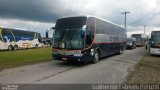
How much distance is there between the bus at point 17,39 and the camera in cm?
3323

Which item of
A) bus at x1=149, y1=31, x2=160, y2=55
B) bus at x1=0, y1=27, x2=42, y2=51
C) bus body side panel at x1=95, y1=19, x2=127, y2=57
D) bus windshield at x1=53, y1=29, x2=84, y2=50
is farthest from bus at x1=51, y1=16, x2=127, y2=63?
bus at x1=0, y1=27, x2=42, y2=51

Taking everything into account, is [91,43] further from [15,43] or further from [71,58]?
[15,43]

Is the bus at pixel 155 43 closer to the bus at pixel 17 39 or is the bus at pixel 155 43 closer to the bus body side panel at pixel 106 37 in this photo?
the bus body side panel at pixel 106 37

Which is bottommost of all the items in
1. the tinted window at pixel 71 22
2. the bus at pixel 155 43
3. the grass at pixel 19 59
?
the grass at pixel 19 59

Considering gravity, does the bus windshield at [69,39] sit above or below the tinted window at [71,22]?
below

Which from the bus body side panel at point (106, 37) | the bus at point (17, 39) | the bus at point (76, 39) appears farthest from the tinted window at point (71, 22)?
the bus at point (17, 39)

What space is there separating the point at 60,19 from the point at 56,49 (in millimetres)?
2232

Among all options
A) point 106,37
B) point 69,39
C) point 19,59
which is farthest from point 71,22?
point 19,59

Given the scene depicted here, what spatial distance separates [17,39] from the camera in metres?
37.2

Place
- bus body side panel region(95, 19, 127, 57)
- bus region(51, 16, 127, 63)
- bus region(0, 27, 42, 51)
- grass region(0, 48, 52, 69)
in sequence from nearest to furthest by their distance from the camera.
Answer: bus region(51, 16, 127, 63), grass region(0, 48, 52, 69), bus body side panel region(95, 19, 127, 57), bus region(0, 27, 42, 51)

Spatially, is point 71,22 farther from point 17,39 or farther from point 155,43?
point 17,39

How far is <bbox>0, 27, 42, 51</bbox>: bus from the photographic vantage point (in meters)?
33.2

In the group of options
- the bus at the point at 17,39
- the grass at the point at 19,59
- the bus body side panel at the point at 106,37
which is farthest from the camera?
the bus at the point at 17,39

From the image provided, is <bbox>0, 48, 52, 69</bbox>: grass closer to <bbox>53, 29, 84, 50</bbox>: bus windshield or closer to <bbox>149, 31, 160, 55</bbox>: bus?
<bbox>53, 29, 84, 50</bbox>: bus windshield
